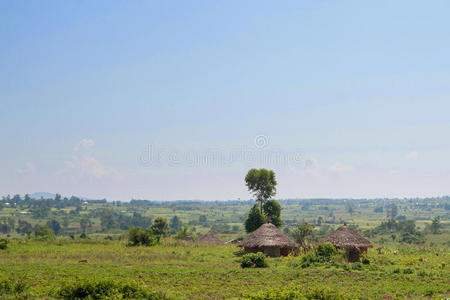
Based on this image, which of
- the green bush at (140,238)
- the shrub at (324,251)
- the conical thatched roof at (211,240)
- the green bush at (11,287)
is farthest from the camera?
the conical thatched roof at (211,240)

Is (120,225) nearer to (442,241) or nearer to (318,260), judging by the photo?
(442,241)

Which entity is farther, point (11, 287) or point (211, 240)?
point (211, 240)

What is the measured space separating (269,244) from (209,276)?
1340 centimetres

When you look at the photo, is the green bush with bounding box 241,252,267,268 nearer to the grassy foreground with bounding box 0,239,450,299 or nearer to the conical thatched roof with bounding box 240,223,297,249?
the grassy foreground with bounding box 0,239,450,299

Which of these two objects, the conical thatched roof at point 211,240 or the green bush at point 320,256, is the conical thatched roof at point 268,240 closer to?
the green bush at point 320,256

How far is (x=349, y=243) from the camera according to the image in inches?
1452

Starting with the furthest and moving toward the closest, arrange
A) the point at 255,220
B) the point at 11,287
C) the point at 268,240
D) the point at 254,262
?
the point at 255,220, the point at 268,240, the point at 254,262, the point at 11,287

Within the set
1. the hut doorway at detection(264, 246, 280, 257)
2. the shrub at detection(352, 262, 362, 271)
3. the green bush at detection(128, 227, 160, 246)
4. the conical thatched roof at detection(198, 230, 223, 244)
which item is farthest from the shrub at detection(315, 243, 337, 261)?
the conical thatched roof at detection(198, 230, 223, 244)

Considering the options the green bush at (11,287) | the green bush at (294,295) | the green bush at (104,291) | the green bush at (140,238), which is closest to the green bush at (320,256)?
the green bush at (294,295)

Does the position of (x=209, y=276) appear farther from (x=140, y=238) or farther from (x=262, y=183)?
(x=262, y=183)

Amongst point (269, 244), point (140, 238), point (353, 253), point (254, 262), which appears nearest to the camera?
point (254, 262)

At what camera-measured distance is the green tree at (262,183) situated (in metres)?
57.0

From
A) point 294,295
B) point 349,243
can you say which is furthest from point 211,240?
point 294,295

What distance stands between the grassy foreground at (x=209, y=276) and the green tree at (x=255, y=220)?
19069 millimetres
